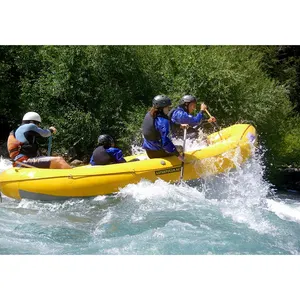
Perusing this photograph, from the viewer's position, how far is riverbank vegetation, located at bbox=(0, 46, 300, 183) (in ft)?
29.9

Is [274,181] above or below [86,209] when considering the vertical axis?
below

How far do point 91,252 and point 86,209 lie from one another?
1.14m

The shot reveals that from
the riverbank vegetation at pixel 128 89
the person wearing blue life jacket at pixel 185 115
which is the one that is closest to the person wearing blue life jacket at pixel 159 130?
the person wearing blue life jacket at pixel 185 115

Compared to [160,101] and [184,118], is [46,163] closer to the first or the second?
[160,101]

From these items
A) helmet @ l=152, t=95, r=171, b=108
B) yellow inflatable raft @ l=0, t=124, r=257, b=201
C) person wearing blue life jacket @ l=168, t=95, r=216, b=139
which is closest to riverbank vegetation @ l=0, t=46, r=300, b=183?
person wearing blue life jacket @ l=168, t=95, r=216, b=139

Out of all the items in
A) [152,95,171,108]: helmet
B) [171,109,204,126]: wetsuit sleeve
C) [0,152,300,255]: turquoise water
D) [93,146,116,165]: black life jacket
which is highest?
[152,95,171,108]: helmet

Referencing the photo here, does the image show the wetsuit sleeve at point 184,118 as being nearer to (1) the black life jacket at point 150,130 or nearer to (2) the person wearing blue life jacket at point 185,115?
(2) the person wearing blue life jacket at point 185,115

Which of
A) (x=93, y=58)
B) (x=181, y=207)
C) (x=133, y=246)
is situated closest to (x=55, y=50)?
(x=93, y=58)

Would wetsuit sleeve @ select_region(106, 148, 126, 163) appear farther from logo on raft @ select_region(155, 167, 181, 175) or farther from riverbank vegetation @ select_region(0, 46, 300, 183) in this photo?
riverbank vegetation @ select_region(0, 46, 300, 183)

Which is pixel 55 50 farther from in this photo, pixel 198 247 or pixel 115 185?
pixel 198 247

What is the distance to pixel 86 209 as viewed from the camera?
200 inches

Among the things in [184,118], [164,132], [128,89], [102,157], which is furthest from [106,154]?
[128,89]

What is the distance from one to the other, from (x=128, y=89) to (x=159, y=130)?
4.34 m

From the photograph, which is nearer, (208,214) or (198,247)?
(198,247)
